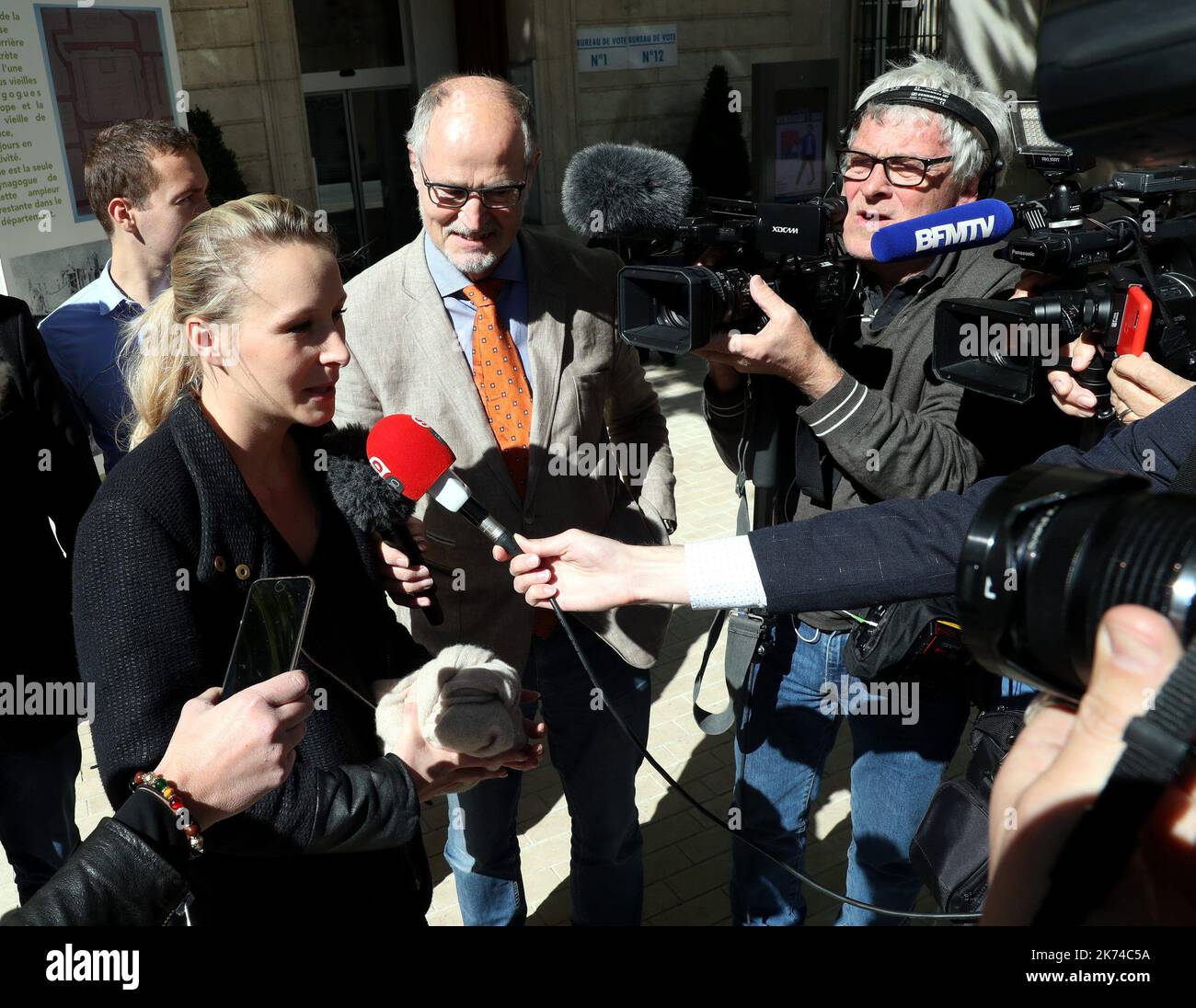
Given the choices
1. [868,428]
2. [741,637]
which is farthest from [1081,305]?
[741,637]

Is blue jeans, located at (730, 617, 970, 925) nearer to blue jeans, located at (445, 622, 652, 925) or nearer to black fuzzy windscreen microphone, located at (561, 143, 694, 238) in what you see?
Answer: blue jeans, located at (445, 622, 652, 925)

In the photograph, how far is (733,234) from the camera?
2.24m

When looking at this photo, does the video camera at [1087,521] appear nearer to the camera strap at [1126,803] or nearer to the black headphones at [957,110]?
the camera strap at [1126,803]

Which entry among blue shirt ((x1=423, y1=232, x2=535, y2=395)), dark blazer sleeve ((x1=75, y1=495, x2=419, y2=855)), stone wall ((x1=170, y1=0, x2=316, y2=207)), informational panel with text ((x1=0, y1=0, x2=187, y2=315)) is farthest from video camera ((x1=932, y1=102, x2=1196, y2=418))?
stone wall ((x1=170, y1=0, x2=316, y2=207))

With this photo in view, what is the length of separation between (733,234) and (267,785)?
1.47 metres

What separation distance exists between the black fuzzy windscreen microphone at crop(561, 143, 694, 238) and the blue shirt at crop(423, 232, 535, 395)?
11.4 inches

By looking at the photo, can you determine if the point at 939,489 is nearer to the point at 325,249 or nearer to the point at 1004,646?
the point at 1004,646

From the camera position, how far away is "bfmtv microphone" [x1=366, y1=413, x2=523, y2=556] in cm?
207

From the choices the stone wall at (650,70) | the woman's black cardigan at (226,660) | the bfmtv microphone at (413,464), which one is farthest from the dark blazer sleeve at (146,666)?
the stone wall at (650,70)

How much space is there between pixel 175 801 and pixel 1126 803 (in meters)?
1.21

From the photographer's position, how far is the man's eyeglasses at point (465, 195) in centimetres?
247

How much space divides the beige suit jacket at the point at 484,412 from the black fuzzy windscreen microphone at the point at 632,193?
32cm

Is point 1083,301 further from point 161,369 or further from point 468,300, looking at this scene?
point 161,369

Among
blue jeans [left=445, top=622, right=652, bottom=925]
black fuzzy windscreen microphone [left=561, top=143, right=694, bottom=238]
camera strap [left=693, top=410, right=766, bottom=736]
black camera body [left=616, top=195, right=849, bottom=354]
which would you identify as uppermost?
black fuzzy windscreen microphone [left=561, top=143, right=694, bottom=238]
